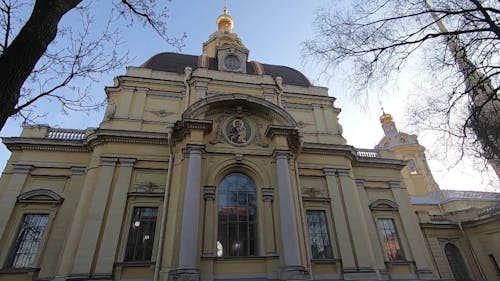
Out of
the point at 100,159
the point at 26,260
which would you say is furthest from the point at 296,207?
the point at 26,260

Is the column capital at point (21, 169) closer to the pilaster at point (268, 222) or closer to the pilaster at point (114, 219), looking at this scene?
the pilaster at point (114, 219)

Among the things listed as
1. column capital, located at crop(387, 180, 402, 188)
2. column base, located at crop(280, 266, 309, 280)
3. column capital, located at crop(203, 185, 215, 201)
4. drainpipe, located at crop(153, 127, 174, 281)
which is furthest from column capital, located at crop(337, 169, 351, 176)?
drainpipe, located at crop(153, 127, 174, 281)

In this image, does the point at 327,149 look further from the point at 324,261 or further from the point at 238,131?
the point at 324,261

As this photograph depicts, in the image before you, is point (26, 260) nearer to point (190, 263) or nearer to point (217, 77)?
point (190, 263)

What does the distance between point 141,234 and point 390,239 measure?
12748 millimetres

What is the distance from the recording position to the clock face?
1889cm

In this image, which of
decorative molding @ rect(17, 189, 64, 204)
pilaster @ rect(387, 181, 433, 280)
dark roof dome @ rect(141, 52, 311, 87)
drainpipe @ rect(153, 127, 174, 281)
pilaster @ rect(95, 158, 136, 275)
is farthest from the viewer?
dark roof dome @ rect(141, 52, 311, 87)

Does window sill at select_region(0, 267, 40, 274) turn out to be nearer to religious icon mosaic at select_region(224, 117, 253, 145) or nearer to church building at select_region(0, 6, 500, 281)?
church building at select_region(0, 6, 500, 281)

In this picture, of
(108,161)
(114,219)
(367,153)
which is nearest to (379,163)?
(367,153)

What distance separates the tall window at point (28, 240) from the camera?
11.7m

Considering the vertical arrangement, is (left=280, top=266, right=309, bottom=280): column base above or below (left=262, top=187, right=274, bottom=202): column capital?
below

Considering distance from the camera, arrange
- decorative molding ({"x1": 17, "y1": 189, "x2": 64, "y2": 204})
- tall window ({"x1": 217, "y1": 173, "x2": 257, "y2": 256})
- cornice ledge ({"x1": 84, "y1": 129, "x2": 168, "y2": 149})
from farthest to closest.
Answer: cornice ledge ({"x1": 84, "y1": 129, "x2": 168, "y2": 149}), decorative molding ({"x1": 17, "y1": 189, "x2": 64, "y2": 204}), tall window ({"x1": 217, "y1": 173, "x2": 257, "y2": 256})

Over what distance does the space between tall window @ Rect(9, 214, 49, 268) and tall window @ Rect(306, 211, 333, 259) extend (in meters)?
12.0

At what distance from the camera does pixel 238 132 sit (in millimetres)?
13469
